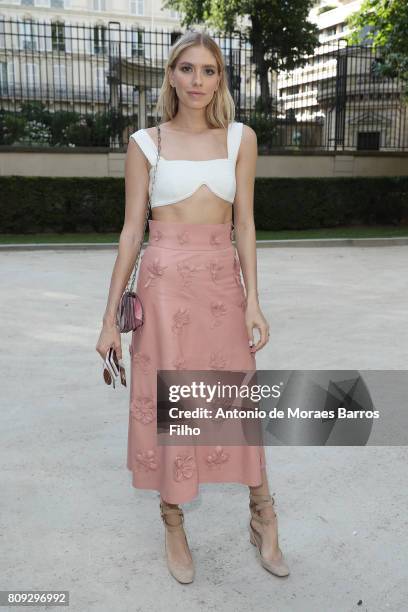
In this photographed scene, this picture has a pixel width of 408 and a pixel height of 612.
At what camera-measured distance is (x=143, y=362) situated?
2.61 metres

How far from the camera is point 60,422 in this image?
4203 millimetres

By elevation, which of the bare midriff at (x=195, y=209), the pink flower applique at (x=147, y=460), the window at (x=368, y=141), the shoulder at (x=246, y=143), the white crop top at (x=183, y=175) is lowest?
the pink flower applique at (x=147, y=460)

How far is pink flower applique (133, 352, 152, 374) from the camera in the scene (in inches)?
102

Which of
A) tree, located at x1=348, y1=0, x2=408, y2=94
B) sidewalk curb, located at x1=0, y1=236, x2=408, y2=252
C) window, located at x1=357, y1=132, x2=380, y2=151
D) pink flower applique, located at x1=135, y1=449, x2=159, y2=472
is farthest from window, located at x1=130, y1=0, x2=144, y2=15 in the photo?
pink flower applique, located at x1=135, y1=449, x2=159, y2=472

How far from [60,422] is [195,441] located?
5.96 ft

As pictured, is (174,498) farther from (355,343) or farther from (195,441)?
(355,343)

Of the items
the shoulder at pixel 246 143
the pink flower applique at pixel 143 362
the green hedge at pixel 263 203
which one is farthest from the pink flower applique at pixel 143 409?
the green hedge at pixel 263 203

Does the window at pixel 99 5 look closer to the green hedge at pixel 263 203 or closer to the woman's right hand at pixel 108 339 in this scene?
the green hedge at pixel 263 203

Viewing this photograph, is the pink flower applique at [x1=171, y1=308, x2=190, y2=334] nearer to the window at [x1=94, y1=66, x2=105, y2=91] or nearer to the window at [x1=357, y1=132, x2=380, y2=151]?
the window at [x1=94, y1=66, x2=105, y2=91]

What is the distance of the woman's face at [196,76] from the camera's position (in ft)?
8.27

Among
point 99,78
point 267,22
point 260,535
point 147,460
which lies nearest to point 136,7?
point 99,78

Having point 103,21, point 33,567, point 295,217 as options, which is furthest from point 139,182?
point 103,21

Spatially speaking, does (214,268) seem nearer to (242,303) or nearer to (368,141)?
(242,303)

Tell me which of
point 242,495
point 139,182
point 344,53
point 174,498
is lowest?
point 242,495
